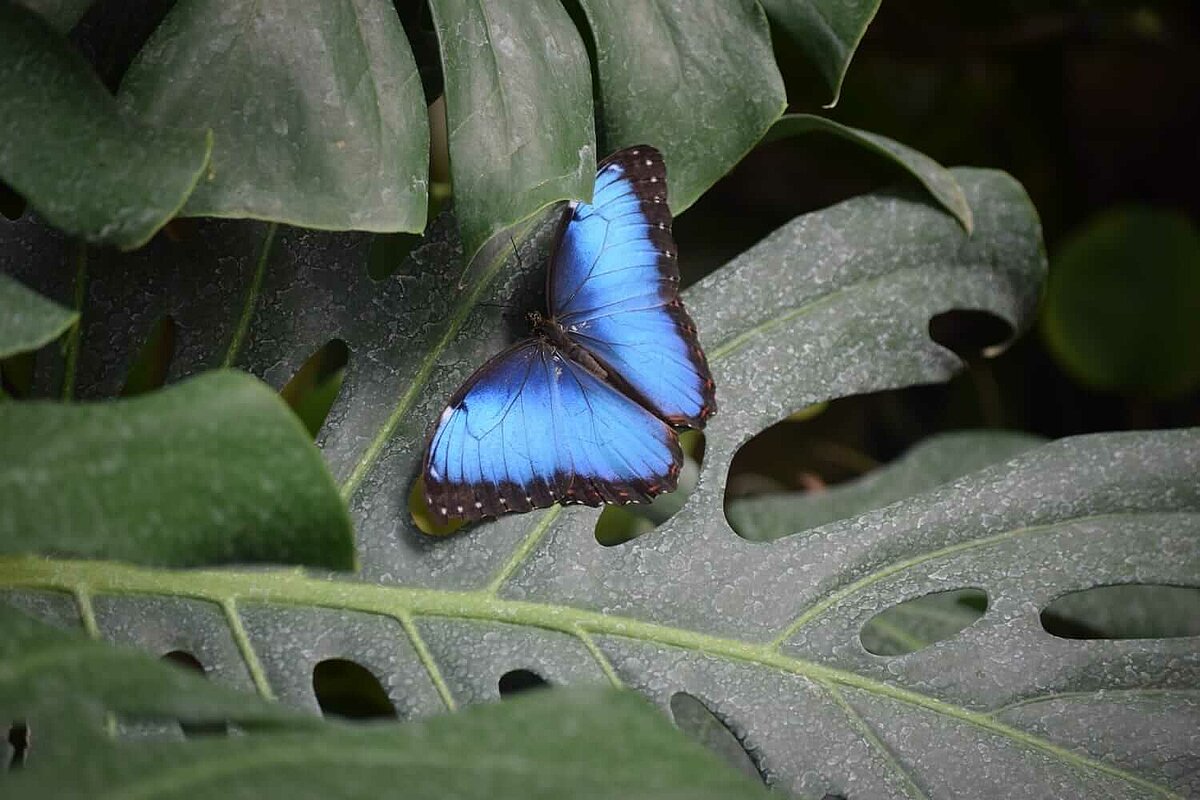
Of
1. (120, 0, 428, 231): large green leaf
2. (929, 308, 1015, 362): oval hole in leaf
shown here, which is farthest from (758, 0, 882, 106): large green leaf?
(929, 308, 1015, 362): oval hole in leaf

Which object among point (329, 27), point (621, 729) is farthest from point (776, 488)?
point (621, 729)

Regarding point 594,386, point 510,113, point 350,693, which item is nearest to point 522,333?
point 594,386

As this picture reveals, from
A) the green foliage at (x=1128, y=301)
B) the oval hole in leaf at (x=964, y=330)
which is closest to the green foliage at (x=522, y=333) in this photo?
the green foliage at (x=1128, y=301)

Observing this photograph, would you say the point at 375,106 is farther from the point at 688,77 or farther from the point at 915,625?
the point at 915,625

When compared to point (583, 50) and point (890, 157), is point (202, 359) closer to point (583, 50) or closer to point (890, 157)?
point (583, 50)

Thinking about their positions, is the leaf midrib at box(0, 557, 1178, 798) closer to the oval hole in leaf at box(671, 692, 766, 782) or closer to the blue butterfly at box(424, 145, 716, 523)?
the blue butterfly at box(424, 145, 716, 523)

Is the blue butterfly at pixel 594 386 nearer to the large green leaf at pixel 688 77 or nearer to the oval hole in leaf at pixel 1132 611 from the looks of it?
the large green leaf at pixel 688 77
